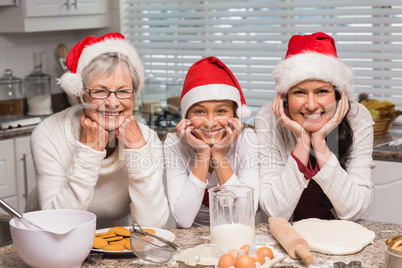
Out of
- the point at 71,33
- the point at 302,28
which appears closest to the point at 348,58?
the point at 302,28

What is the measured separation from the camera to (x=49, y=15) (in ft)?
11.4

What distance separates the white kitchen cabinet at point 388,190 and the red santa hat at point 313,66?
2.29 ft

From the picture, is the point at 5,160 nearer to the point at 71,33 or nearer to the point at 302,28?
the point at 71,33

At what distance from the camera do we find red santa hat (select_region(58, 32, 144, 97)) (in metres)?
1.89

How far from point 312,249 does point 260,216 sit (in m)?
0.73

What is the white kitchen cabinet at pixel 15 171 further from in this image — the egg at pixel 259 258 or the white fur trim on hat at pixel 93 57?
the egg at pixel 259 258

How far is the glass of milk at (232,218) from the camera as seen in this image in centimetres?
139

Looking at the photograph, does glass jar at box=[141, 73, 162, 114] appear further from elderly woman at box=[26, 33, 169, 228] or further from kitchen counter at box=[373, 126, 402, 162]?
elderly woman at box=[26, 33, 169, 228]

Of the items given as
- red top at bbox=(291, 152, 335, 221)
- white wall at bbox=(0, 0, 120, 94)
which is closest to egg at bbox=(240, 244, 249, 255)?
red top at bbox=(291, 152, 335, 221)

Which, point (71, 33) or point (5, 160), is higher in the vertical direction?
point (71, 33)

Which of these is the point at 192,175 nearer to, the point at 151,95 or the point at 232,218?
the point at 232,218

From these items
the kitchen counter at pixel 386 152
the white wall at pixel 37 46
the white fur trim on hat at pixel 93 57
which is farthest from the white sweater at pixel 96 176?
the white wall at pixel 37 46

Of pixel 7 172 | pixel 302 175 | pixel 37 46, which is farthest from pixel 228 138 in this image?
pixel 37 46

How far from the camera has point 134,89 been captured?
198 centimetres
